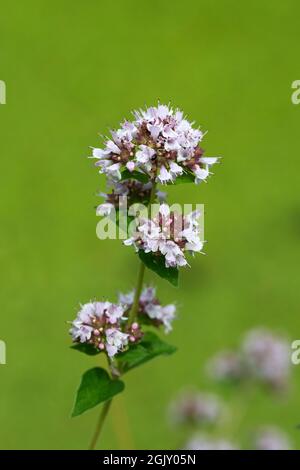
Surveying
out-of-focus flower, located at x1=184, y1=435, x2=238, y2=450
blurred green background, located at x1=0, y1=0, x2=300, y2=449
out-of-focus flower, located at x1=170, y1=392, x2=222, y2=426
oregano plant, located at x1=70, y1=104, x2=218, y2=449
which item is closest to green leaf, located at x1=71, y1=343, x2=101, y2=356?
oregano plant, located at x1=70, y1=104, x2=218, y2=449

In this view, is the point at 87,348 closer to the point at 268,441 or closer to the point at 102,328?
the point at 102,328

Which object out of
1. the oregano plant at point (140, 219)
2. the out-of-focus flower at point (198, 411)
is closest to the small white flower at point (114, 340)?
the oregano plant at point (140, 219)

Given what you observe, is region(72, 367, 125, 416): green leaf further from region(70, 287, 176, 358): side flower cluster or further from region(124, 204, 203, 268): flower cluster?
region(124, 204, 203, 268): flower cluster

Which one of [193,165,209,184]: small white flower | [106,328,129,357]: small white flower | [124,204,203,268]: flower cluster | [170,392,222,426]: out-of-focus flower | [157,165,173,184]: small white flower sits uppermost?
[170,392,222,426]: out-of-focus flower

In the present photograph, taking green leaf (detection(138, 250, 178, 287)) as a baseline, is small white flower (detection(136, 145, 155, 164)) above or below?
above

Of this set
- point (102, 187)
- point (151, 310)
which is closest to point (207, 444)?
point (151, 310)

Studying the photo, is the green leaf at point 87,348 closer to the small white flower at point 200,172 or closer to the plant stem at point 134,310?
the plant stem at point 134,310
